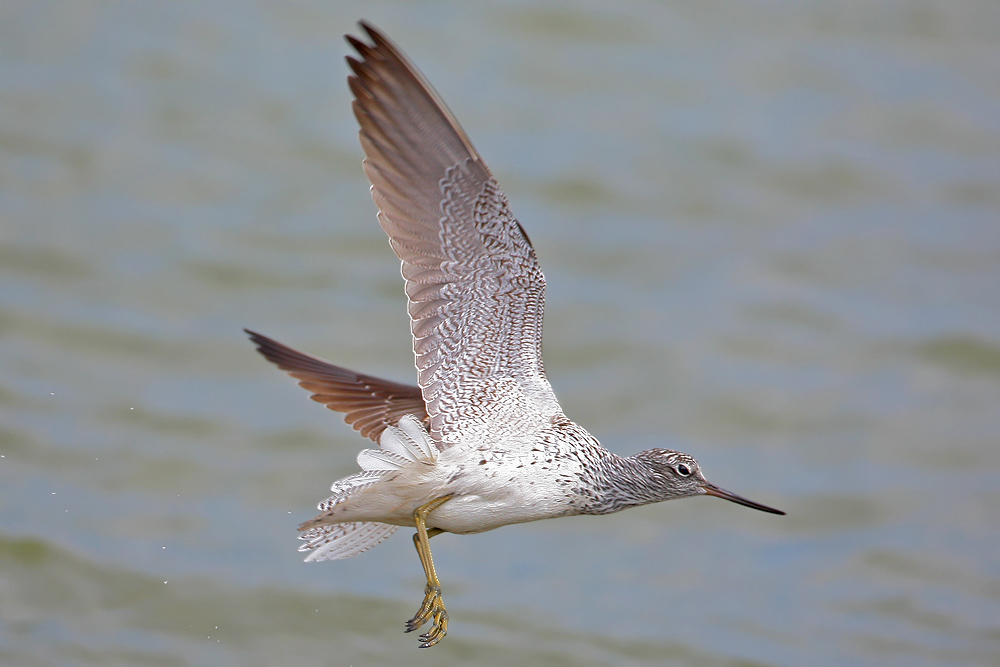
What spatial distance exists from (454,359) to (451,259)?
591 millimetres

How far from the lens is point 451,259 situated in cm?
774

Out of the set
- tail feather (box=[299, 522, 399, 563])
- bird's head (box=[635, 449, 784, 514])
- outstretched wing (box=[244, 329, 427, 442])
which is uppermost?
outstretched wing (box=[244, 329, 427, 442])

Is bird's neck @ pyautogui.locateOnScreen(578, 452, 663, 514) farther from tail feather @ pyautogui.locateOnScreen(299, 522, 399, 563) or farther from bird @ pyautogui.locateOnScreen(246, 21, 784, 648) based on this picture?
tail feather @ pyautogui.locateOnScreen(299, 522, 399, 563)

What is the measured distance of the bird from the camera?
7547 mm

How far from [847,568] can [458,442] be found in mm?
8828

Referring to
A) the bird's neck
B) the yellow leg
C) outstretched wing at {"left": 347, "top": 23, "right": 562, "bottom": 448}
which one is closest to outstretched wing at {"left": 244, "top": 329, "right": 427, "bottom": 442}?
outstretched wing at {"left": 347, "top": 23, "right": 562, "bottom": 448}

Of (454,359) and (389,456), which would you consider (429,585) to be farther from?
(454,359)

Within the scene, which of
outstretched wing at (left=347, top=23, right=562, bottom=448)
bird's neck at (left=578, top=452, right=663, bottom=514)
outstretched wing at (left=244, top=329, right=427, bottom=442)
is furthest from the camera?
outstretched wing at (left=244, top=329, right=427, bottom=442)

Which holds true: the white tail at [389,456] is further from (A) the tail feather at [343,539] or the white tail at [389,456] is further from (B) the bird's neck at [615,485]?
(B) the bird's neck at [615,485]

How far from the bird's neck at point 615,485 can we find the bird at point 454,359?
1 centimetres

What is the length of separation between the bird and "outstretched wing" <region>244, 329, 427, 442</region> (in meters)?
0.62

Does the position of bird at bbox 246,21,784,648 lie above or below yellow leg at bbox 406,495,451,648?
above

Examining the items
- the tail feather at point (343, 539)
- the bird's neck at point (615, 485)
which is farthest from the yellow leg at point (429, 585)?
the bird's neck at point (615, 485)

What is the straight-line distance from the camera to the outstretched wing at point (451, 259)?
749cm
